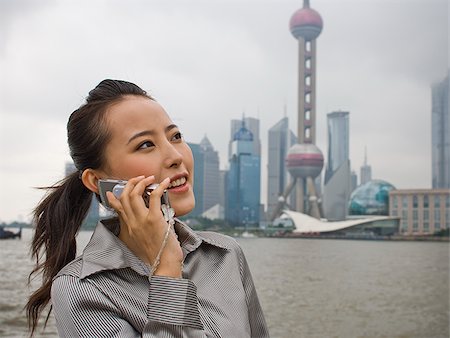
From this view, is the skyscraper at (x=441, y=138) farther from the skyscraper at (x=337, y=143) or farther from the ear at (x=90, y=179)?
the ear at (x=90, y=179)

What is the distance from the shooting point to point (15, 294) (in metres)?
10.2

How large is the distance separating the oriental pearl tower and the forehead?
63.4ft

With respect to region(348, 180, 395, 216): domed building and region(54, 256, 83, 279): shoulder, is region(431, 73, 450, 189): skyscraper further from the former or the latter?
region(54, 256, 83, 279): shoulder

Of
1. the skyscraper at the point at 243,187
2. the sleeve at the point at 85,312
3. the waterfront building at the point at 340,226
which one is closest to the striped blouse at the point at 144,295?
the sleeve at the point at 85,312

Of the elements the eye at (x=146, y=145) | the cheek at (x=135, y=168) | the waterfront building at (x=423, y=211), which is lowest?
the waterfront building at (x=423, y=211)

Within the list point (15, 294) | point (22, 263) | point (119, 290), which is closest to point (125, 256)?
point (119, 290)

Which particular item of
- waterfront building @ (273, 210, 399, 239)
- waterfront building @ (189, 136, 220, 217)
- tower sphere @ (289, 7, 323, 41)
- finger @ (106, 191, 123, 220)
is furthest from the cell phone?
tower sphere @ (289, 7, 323, 41)

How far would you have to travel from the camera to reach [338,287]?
13.1 meters

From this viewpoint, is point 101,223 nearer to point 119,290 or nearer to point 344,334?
point 119,290

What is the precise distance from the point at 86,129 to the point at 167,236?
20 centimetres

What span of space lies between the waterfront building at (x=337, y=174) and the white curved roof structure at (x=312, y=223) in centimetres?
26

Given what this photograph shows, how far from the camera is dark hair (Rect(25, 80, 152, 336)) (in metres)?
0.73

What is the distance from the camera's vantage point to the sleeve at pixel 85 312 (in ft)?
2.02

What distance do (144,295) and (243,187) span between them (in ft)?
50.6
